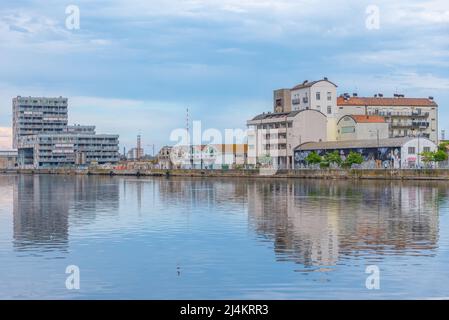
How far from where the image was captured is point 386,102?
131625mm

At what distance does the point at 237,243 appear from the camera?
3089 centimetres

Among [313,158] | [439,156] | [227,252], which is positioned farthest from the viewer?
[313,158]

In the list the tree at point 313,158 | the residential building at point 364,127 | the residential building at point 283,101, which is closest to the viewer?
the tree at point 313,158

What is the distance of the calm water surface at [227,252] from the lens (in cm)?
2148

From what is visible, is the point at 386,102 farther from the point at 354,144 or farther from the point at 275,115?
the point at 354,144

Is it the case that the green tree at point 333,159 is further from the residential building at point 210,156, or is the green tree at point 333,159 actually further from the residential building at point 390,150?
the residential building at point 210,156

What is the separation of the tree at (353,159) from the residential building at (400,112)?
22118 mm

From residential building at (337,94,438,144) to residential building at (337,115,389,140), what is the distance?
23.5ft

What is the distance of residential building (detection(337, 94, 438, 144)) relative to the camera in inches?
5094

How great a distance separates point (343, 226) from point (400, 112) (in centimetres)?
9760

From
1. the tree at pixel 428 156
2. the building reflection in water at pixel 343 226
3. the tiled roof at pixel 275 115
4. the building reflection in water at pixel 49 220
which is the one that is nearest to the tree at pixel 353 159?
the tree at pixel 428 156

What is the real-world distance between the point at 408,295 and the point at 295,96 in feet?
374

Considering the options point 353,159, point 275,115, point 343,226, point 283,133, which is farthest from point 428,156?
point 343,226
